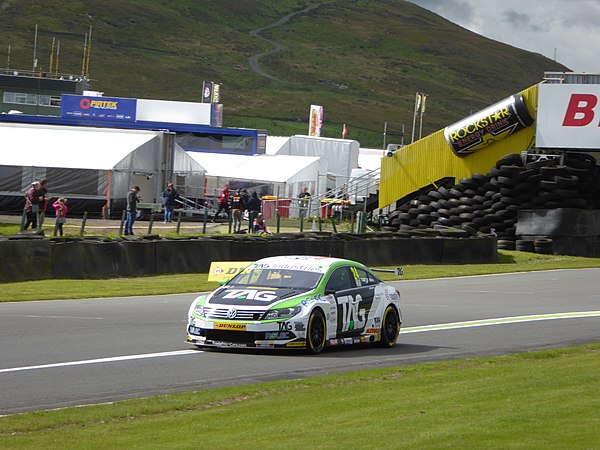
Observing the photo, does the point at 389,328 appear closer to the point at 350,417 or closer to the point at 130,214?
the point at 350,417

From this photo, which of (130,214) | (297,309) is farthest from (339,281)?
(130,214)

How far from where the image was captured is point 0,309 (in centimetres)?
1970

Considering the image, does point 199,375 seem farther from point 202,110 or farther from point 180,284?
point 202,110

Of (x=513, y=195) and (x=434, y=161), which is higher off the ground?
(x=434, y=161)

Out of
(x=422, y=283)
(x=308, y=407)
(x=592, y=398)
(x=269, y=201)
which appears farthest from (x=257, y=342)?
(x=269, y=201)

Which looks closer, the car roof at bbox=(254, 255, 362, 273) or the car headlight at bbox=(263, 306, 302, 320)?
the car headlight at bbox=(263, 306, 302, 320)

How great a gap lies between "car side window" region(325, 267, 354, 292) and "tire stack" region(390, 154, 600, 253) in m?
22.7

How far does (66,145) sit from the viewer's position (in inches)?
1866

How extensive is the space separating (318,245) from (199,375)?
17.9m

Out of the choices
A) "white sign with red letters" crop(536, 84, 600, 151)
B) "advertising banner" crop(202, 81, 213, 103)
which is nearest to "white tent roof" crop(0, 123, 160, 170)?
"white sign with red letters" crop(536, 84, 600, 151)

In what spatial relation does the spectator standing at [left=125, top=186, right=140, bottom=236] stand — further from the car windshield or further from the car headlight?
the car headlight

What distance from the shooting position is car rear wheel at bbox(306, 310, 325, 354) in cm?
1517

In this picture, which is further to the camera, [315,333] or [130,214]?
[130,214]

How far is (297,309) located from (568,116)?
26832 millimetres
